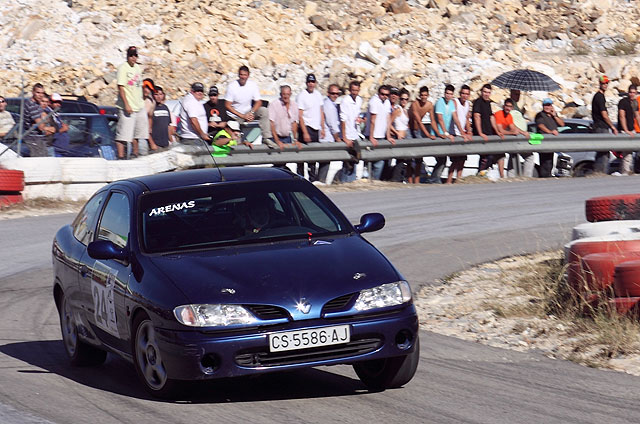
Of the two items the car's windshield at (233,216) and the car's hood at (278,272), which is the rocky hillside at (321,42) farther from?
the car's hood at (278,272)

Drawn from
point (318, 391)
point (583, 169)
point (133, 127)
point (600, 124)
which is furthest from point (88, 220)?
point (600, 124)

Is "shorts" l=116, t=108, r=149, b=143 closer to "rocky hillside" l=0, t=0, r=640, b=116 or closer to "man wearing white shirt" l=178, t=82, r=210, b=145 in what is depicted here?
"man wearing white shirt" l=178, t=82, r=210, b=145

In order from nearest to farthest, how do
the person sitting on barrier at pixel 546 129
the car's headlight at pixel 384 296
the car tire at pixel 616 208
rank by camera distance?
the car's headlight at pixel 384 296, the car tire at pixel 616 208, the person sitting on barrier at pixel 546 129

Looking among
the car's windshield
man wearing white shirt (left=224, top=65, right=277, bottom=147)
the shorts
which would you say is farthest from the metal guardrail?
the car's windshield

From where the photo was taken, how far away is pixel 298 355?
6191mm

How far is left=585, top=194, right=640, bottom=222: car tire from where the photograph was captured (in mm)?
11695

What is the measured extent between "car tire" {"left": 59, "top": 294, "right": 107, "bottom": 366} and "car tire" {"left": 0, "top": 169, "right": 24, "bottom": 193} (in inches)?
355

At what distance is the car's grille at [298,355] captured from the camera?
20.2 feet

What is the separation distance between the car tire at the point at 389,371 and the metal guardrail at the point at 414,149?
11667mm

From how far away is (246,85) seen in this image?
18875 mm

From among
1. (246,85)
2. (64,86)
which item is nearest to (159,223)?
(246,85)

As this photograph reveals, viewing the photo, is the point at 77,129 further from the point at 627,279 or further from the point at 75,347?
the point at 627,279

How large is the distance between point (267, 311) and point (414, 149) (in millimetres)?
14616

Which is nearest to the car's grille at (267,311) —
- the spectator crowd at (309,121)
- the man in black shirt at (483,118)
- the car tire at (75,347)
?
the car tire at (75,347)
